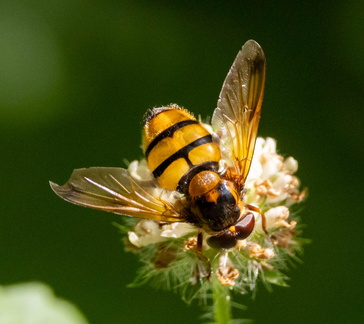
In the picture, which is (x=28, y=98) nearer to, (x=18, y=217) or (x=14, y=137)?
(x=14, y=137)

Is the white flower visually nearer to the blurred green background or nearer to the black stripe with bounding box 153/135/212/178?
the black stripe with bounding box 153/135/212/178

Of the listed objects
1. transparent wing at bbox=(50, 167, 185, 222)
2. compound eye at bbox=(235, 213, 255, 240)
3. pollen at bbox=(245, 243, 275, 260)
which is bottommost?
pollen at bbox=(245, 243, 275, 260)

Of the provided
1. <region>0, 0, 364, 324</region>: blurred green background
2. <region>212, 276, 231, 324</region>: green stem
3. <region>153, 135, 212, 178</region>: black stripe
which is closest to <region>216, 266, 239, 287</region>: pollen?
<region>212, 276, 231, 324</region>: green stem

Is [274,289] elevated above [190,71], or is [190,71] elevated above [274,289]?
[190,71]

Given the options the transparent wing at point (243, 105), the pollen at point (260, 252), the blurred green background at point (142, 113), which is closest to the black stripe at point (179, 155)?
the transparent wing at point (243, 105)

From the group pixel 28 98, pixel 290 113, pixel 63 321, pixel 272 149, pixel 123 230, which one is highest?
pixel 28 98

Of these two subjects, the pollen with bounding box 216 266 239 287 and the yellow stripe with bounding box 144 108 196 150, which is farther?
the pollen with bounding box 216 266 239 287

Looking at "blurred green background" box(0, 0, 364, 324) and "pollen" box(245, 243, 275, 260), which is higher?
"blurred green background" box(0, 0, 364, 324)

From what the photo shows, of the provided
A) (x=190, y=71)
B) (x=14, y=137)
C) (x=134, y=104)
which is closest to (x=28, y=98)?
(x=14, y=137)
